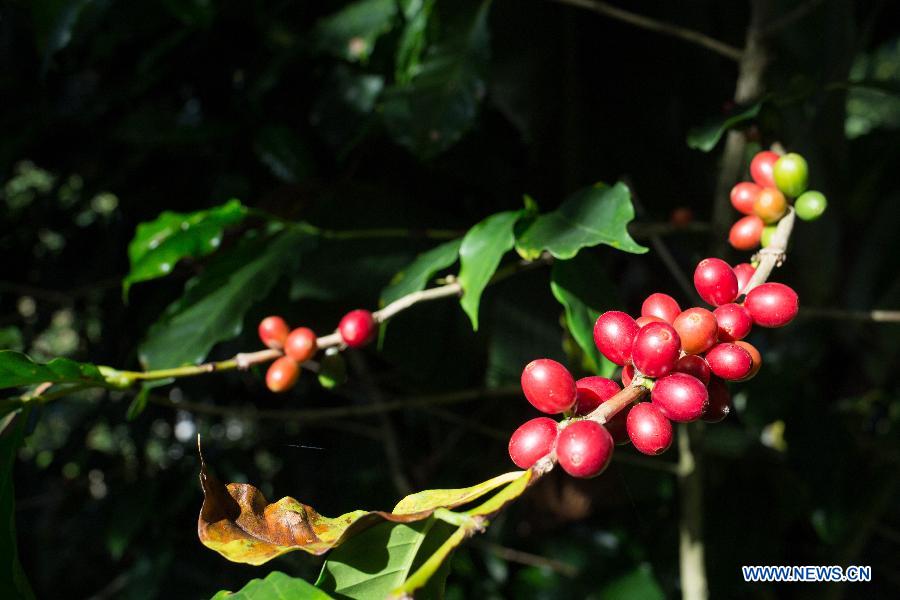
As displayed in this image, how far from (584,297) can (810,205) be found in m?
0.21

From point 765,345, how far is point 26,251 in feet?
5.38

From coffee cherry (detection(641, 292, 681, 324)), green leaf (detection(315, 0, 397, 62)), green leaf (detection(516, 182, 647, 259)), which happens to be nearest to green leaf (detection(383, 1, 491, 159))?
green leaf (detection(315, 0, 397, 62))

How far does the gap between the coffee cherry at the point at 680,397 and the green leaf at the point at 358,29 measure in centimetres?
85

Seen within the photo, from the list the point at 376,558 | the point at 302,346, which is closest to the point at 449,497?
the point at 376,558

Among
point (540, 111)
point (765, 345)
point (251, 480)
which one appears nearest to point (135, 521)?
point (251, 480)

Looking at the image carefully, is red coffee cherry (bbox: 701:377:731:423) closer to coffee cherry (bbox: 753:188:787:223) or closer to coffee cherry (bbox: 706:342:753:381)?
coffee cherry (bbox: 706:342:753:381)

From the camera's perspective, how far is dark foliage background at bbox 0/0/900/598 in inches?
43.8

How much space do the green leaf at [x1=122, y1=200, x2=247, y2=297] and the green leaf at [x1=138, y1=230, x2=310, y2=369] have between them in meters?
0.04

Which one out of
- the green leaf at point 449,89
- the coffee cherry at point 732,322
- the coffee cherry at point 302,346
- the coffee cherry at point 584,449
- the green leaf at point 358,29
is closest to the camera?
Answer: the coffee cherry at point 584,449

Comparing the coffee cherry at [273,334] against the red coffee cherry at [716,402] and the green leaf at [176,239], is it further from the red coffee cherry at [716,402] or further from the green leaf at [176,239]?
the red coffee cherry at [716,402]

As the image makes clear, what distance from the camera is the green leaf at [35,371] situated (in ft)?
1.89

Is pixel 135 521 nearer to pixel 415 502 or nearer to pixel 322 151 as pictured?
pixel 322 151

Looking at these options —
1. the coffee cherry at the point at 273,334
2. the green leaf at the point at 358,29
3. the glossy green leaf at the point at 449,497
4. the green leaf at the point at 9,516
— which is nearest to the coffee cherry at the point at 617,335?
the glossy green leaf at the point at 449,497

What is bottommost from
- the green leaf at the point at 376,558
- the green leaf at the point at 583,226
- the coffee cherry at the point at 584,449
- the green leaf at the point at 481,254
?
the green leaf at the point at 376,558
